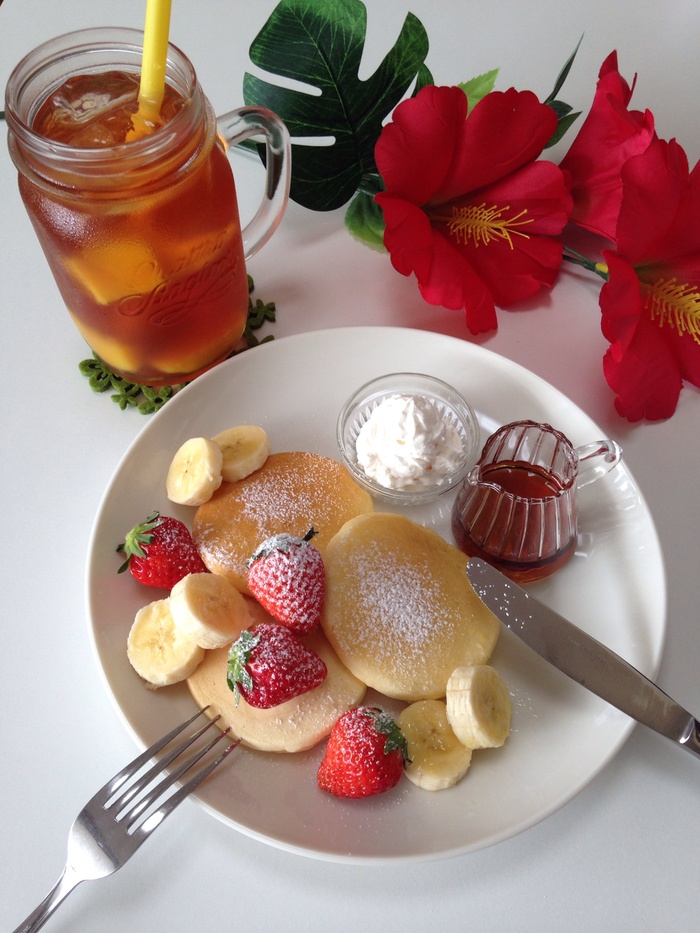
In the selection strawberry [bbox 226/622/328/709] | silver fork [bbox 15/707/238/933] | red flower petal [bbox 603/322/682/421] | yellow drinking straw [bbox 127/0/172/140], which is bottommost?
silver fork [bbox 15/707/238/933]

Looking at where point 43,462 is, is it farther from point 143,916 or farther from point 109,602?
point 143,916

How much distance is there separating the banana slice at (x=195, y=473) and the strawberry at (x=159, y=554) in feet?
0.18

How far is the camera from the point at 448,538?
1061mm

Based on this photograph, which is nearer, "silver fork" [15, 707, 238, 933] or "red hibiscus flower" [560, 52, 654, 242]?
"silver fork" [15, 707, 238, 933]

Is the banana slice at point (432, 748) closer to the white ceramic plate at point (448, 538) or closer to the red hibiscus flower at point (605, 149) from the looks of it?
the white ceramic plate at point (448, 538)

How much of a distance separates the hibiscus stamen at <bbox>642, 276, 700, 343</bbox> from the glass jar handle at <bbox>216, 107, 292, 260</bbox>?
517 millimetres

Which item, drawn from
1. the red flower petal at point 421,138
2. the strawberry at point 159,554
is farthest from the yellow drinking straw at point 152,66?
the strawberry at point 159,554

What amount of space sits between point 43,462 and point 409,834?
2.24 feet

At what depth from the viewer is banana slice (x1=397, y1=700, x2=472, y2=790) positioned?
0.84 m

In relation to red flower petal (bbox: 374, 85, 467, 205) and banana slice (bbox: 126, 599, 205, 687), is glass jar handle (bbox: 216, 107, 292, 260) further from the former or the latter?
banana slice (bbox: 126, 599, 205, 687)

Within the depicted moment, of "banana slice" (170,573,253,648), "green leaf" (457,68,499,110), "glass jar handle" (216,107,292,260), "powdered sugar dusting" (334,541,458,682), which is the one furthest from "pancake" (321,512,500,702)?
"green leaf" (457,68,499,110)

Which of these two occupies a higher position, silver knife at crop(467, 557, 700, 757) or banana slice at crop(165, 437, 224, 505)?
banana slice at crop(165, 437, 224, 505)

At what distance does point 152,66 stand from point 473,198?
54 cm

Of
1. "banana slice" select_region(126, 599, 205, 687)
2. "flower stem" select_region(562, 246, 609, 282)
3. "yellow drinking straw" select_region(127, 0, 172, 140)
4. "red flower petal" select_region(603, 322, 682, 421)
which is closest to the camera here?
"yellow drinking straw" select_region(127, 0, 172, 140)
